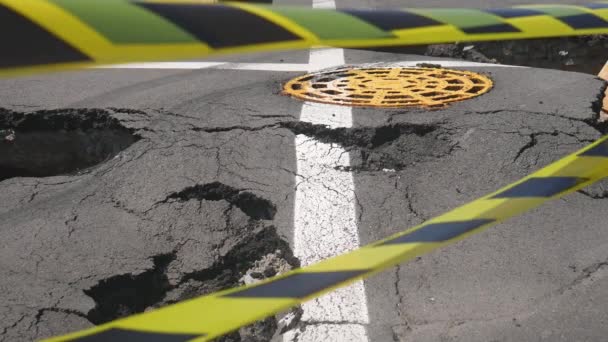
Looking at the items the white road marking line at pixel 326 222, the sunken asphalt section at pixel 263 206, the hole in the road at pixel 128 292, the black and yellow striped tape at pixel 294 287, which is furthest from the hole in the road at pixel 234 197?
the black and yellow striped tape at pixel 294 287

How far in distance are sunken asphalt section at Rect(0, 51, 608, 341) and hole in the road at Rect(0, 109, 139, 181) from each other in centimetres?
1

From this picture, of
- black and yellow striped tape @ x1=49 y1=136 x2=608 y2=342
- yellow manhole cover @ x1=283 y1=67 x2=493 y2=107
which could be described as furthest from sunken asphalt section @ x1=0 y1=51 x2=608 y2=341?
black and yellow striped tape @ x1=49 y1=136 x2=608 y2=342

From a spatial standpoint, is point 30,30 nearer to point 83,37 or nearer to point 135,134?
point 83,37

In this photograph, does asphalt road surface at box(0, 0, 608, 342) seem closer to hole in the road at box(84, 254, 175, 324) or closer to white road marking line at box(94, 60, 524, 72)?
hole in the road at box(84, 254, 175, 324)

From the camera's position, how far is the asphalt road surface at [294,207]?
119 inches

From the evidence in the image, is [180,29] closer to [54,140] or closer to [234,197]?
[234,197]

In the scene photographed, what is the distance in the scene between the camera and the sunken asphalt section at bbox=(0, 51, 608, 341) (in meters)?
3.05

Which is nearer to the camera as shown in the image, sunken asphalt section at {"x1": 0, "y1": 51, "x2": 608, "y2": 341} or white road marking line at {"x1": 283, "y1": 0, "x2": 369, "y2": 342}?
white road marking line at {"x1": 283, "y1": 0, "x2": 369, "y2": 342}

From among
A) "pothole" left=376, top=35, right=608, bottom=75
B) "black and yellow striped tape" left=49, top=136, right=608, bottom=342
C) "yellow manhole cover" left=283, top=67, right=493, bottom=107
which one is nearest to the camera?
"black and yellow striped tape" left=49, top=136, right=608, bottom=342

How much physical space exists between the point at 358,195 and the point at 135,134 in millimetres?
1924

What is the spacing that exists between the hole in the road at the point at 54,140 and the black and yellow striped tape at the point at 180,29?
375 centimetres

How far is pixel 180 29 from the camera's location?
1384mm

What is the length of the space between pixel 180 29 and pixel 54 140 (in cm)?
440

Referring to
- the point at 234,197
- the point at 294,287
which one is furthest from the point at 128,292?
the point at 294,287
